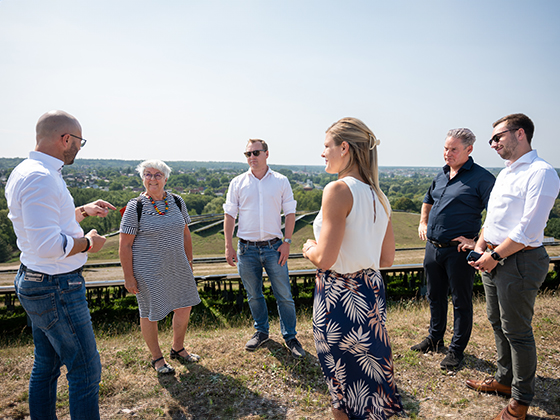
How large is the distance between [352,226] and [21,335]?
698cm

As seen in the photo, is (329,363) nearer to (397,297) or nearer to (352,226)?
(352,226)

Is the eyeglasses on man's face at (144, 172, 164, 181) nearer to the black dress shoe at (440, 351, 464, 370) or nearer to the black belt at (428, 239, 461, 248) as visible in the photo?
the black belt at (428, 239, 461, 248)

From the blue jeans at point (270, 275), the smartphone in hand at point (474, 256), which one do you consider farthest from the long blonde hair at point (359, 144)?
the blue jeans at point (270, 275)

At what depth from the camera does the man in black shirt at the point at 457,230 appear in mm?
3670

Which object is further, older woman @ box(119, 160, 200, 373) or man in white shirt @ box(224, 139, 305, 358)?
man in white shirt @ box(224, 139, 305, 358)

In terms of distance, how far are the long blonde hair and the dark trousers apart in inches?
79.6

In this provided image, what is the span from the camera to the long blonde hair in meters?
2.09

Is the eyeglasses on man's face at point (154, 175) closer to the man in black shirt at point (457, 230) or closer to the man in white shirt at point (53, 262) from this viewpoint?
the man in white shirt at point (53, 262)

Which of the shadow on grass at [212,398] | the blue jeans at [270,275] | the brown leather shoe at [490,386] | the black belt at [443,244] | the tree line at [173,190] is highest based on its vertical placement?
the black belt at [443,244]

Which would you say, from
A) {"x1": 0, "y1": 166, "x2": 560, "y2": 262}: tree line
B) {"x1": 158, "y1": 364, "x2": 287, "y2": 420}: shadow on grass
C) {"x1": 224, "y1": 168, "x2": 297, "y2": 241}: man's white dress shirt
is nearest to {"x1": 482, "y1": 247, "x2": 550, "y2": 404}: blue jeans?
{"x1": 158, "y1": 364, "x2": 287, "y2": 420}: shadow on grass

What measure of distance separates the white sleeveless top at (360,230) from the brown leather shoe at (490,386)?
7.38 feet

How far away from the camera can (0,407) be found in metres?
3.16

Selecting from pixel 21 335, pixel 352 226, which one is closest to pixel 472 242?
pixel 352 226

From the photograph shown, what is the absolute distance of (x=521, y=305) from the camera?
2.84 meters
